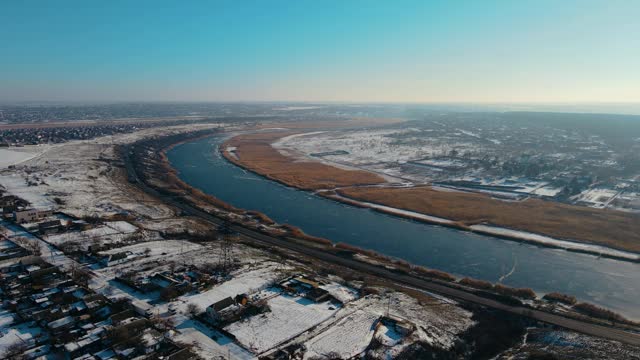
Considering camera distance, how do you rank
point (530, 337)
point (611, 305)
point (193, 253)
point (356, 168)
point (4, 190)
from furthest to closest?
1. point (356, 168)
2. point (4, 190)
3. point (193, 253)
4. point (611, 305)
5. point (530, 337)

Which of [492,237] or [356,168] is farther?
[356,168]

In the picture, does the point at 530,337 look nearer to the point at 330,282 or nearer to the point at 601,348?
the point at 601,348

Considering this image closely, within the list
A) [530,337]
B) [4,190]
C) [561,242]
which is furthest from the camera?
[4,190]

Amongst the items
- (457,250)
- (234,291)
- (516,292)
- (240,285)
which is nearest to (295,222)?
(240,285)

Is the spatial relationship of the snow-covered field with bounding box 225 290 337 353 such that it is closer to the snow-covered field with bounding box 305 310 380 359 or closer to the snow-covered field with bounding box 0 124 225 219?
the snow-covered field with bounding box 305 310 380 359

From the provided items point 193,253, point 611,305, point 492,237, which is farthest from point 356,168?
point 611,305

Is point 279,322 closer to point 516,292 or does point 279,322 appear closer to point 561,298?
point 516,292

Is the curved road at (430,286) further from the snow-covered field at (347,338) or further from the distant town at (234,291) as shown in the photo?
the snow-covered field at (347,338)

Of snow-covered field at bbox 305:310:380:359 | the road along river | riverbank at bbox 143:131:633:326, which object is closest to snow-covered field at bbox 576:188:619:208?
the road along river
